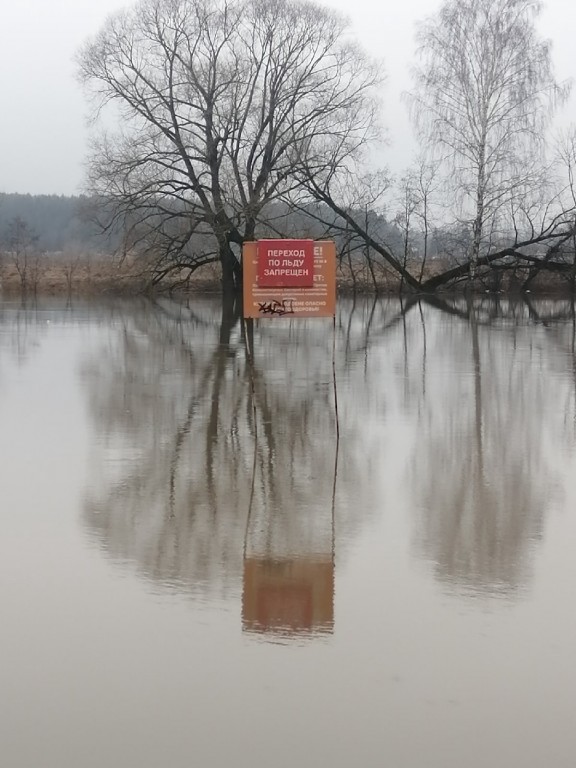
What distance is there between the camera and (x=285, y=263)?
933 cm

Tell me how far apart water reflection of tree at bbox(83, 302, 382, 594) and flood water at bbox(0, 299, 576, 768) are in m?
0.03

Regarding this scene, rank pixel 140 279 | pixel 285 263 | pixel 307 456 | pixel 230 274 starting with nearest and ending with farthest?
pixel 307 456
pixel 285 263
pixel 230 274
pixel 140 279

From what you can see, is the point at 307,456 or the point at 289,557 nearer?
the point at 289,557

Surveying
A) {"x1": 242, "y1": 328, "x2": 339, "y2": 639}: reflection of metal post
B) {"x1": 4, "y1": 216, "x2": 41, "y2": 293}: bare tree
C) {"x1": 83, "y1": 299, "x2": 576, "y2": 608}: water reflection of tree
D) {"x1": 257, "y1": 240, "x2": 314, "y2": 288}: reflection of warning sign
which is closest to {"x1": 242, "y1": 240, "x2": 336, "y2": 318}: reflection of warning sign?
{"x1": 257, "y1": 240, "x2": 314, "y2": 288}: reflection of warning sign

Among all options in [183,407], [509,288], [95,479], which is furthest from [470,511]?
[509,288]

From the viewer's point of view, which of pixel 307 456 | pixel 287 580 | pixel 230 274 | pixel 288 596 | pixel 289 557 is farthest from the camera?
pixel 230 274

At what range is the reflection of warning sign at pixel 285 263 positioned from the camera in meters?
9.29

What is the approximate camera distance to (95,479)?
24.7 feet

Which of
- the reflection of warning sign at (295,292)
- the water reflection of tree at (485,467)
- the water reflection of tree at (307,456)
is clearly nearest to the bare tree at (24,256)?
the water reflection of tree at (307,456)

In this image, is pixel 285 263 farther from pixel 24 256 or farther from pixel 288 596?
pixel 24 256

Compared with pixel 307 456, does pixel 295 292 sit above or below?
above

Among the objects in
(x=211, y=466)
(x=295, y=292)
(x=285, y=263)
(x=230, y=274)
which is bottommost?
(x=211, y=466)

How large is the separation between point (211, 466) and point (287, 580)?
2.88m

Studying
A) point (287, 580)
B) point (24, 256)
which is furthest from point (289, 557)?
point (24, 256)
